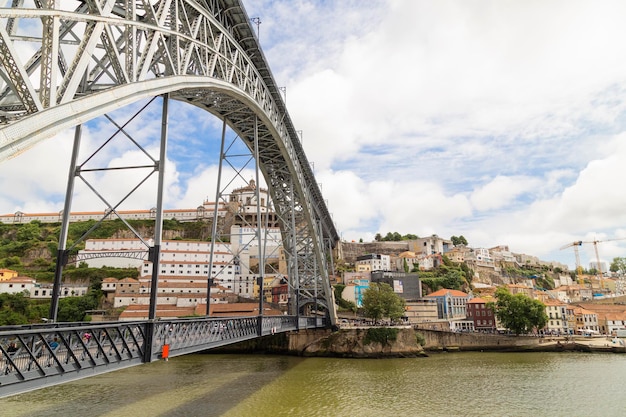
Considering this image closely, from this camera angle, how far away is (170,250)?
62969 millimetres

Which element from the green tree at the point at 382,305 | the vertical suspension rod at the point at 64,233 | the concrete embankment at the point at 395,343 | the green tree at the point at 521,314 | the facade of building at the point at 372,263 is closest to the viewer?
the vertical suspension rod at the point at 64,233

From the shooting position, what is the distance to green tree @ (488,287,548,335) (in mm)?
44406

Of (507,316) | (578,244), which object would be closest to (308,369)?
(507,316)

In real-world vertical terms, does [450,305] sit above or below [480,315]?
A: above

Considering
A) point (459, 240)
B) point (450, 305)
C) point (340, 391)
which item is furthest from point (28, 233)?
point (459, 240)

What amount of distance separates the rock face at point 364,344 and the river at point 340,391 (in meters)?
4.82

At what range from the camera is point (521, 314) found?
4466 centimetres

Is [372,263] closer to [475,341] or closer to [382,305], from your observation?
[382,305]

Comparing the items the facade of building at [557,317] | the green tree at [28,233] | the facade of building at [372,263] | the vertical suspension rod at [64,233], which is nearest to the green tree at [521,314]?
the facade of building at [557,317]

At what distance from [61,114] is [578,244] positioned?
17458 cm

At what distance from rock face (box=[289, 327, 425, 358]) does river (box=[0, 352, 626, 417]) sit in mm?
4817

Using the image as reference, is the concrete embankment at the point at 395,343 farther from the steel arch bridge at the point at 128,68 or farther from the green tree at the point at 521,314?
the steel arch bridge at the point at 128,68

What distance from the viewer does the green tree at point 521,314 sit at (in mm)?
44406

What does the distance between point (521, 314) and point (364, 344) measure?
20447 millimetres
